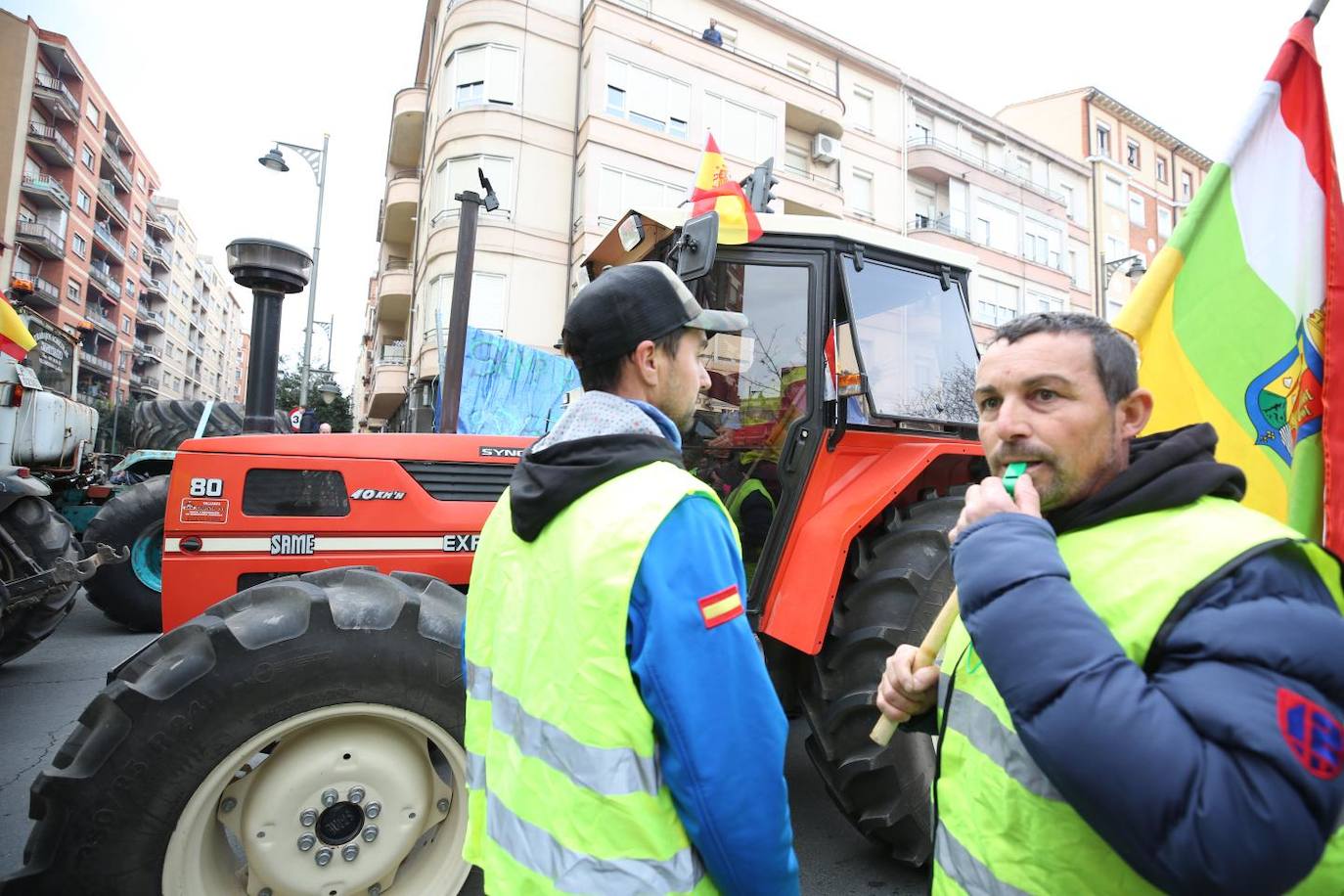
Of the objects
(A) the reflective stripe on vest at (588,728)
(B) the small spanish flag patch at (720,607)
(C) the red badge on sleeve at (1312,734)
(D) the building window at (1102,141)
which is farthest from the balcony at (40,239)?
(D) the building window at (1102,141)

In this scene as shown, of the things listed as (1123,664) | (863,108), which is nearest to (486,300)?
(863,108)

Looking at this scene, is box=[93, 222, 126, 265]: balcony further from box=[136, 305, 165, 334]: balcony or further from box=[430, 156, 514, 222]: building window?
box=[430, 156, 514, 222]: building window

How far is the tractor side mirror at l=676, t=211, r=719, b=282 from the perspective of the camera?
8.65ft

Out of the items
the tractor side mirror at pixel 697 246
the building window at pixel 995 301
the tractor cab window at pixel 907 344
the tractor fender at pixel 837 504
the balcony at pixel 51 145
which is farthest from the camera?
the balcony at pixel 51 145

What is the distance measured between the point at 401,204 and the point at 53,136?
3147 cm

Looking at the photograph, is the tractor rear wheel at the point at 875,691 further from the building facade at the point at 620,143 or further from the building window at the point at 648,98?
the building window at the point at 648,98

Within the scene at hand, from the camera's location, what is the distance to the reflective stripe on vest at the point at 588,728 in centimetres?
113

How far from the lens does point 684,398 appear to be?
1.46 metres

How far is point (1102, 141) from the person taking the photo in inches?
1212

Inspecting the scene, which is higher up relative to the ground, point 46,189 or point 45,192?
point 46,189

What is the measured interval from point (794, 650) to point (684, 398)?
2.13 meters

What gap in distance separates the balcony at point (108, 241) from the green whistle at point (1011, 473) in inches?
2379

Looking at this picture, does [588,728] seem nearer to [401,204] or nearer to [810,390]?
[810,390]

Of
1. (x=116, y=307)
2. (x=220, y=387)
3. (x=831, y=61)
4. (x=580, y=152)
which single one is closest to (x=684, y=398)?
(x=580, y=152)
